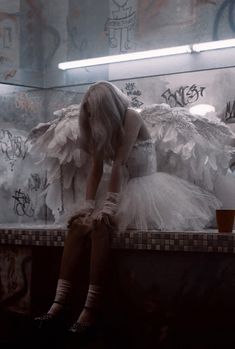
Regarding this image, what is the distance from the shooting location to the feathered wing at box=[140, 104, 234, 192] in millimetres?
3711

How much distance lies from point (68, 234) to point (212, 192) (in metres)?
1.11

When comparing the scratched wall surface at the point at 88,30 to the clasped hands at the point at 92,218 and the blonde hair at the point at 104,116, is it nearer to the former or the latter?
the blonde hair at the point at 104,116

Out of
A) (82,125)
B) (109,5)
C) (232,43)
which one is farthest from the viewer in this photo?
(109,5)

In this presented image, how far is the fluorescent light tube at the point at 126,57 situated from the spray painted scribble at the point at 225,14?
9.3 inches

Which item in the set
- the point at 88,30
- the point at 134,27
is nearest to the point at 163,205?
the point at 134,27

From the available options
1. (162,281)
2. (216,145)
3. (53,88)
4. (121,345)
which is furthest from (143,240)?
(53,88)

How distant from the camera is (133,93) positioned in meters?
4.82

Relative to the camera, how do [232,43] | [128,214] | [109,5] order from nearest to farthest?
[128,214], [232,43], [109,5]

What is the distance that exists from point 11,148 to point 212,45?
6.12ft

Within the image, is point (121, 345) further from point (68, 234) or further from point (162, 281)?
point (68, 234)

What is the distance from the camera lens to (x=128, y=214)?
3.21m

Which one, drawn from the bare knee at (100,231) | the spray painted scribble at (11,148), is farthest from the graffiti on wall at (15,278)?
the spray painted scribble at (11,148)

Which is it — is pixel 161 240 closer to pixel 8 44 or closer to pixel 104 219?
pixel 104 219

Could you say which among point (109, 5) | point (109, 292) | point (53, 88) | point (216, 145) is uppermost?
point (109, 5)
